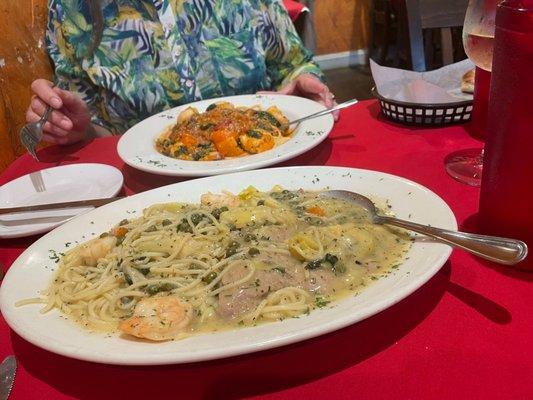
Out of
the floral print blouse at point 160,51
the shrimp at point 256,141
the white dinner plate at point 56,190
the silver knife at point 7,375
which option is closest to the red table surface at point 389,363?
the silver knife at point 7,375

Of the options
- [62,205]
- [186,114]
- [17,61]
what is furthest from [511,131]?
[17,61]

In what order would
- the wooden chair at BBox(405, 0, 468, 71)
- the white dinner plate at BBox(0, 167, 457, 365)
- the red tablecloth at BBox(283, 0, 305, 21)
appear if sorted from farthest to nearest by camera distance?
the red tablecloth at BBox(283, 0, 305, 21)
the wooden chair at BBox(405, 0, 468, 71)
the white dinner plate at BBox(0, 167, 457, 365)

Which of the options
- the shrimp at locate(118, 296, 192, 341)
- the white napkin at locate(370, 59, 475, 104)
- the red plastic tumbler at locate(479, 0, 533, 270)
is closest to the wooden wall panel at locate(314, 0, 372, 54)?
the white napkin at locate(370, 59, 475, 104)

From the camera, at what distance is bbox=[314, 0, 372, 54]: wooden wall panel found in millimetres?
7742

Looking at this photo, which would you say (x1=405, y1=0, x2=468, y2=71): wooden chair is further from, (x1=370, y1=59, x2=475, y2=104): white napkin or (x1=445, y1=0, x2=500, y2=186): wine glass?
(x1=445, y1=0, x2=500, y2=186): wine glass

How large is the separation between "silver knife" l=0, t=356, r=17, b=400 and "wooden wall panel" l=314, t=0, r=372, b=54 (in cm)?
750

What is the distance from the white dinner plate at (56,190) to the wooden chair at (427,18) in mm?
1756

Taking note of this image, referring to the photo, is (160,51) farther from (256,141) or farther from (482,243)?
(482,243)

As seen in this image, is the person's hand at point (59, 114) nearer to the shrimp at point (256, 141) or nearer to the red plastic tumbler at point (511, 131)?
the shrimp at point (256, 141)

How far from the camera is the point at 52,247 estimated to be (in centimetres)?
124

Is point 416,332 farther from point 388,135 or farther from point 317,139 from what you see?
point 388,135

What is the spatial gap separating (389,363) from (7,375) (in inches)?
27.8

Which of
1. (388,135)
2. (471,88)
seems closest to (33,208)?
(388,135)

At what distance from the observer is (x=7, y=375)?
3.13 feet
